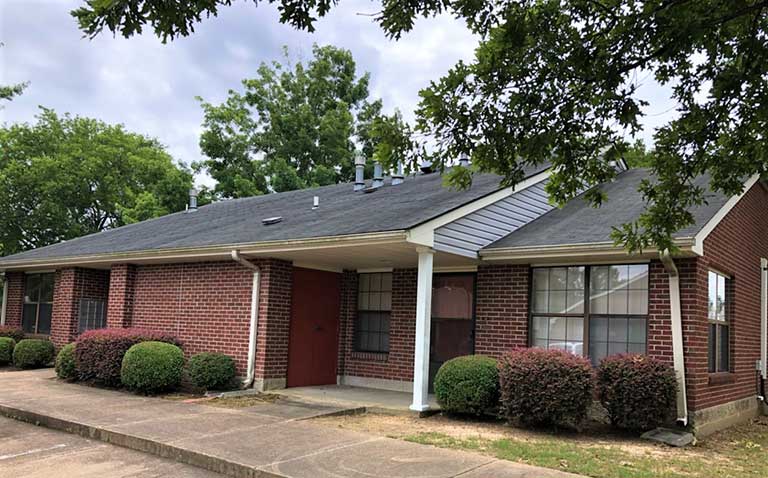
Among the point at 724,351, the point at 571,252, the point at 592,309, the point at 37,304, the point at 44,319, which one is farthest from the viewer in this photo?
the point at 37,304

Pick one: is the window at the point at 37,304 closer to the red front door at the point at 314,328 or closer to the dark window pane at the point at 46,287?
the dark window pane at the point at 46,287

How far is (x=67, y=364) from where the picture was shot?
12852 millimetres

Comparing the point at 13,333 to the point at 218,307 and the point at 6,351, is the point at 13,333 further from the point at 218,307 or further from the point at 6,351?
the point at 218,307

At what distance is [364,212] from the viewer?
1165 cm

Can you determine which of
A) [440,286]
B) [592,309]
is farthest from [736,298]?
[440,286]

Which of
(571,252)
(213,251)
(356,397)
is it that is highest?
(571,252)

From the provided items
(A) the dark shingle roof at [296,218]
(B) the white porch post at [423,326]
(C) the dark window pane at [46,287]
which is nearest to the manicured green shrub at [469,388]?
(B) the white porch post at [423,326]

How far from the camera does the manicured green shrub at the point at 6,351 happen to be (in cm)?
1564

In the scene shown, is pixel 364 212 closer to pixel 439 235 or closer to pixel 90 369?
pixel 439 235

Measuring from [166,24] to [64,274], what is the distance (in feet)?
43.4

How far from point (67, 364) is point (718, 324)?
474 inches

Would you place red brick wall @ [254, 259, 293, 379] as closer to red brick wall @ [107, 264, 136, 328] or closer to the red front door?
the red front door

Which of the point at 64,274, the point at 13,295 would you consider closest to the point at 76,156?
the point at 13,295

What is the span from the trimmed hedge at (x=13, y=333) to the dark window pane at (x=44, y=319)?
0.48 metres
